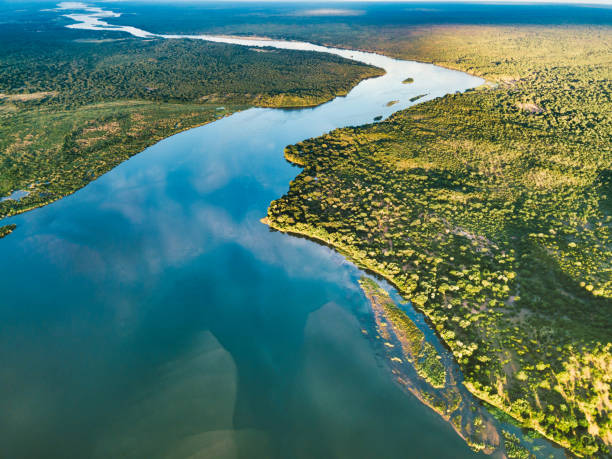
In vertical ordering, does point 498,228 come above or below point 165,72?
below

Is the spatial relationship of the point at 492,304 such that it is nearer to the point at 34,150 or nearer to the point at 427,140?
the point at 427,140

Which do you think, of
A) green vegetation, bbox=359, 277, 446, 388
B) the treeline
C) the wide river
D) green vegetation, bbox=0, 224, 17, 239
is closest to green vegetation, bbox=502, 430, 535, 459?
the wide river

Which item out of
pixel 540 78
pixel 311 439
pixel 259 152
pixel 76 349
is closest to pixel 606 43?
pixel 540 78

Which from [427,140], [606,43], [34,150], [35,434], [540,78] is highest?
[606,43]

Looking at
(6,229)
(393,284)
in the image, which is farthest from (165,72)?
(393,284)

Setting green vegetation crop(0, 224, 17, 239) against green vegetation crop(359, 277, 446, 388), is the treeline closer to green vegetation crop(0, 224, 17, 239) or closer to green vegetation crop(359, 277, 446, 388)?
green vegetation crop(0, 224, 17, 239)

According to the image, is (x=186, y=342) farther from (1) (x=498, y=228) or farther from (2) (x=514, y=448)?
(1) (x=498, y=228)
